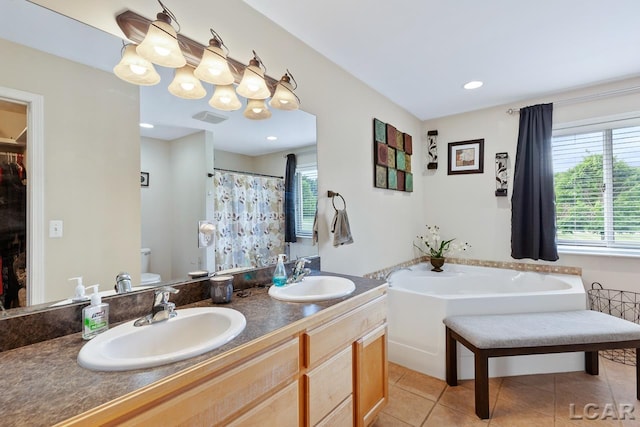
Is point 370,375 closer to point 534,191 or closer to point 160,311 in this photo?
point 160,311

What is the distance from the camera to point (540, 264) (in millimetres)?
2908

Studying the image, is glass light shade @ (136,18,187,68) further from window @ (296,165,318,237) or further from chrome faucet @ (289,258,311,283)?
chrome faucet @ (289,258,311,283)

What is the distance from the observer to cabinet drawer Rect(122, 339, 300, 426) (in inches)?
28.0

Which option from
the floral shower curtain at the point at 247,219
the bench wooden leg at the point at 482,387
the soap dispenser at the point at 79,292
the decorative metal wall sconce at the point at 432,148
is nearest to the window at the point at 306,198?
the floral shower curtain at the point at 247,219

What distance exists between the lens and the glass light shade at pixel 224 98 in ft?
4.87

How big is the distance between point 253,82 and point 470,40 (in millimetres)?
1481

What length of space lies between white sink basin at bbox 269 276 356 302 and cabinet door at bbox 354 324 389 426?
0.86 ft

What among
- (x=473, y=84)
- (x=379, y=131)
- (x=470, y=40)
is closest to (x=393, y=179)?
(x=379, y=131)

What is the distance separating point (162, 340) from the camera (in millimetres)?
1049

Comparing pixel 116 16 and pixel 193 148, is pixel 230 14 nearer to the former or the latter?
pixel 116 16

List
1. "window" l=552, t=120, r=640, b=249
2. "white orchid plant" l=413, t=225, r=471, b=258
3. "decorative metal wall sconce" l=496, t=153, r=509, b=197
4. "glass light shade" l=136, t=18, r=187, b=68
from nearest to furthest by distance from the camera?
"glass light shade" l=136, t=18, r=187, b=68 → "window" l=552, t=120, r=640, b=249 → "decorative metal wall sconce" l=496, t=153, r=509, b=197 → "white orchid plant" l=413, t=225, r=471, b=258

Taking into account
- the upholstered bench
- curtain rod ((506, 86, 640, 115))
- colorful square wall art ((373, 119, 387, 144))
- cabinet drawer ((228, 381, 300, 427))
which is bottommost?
the upholstered bench

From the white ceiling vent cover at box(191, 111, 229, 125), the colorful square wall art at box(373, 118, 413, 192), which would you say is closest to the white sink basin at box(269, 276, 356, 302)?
the white ceiling vent cover at box(191, 111, 229, 125)

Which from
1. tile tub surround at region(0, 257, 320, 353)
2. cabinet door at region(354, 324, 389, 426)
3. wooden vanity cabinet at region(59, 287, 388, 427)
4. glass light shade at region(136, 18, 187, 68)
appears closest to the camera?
wooden vanity cabinet at region(59, 287, 388, 427)
